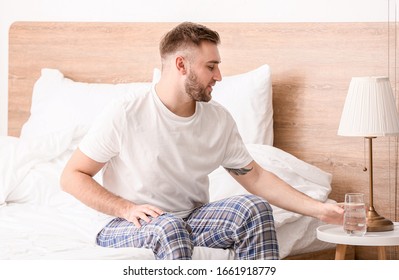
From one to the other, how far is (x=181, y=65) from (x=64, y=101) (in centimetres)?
118

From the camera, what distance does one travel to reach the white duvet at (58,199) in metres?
2.28

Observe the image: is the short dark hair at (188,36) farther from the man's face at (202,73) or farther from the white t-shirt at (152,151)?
the white t-shirt at (152,151)

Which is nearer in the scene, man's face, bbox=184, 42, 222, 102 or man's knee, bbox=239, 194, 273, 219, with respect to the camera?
man's knee, bbox=239, 194, 273, 219

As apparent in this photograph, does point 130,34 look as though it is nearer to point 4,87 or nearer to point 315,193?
point 4,87

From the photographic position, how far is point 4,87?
3760 mm

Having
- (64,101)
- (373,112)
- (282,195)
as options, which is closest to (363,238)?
(282,195)

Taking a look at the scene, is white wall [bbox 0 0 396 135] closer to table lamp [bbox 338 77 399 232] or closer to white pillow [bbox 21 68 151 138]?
white pillow [bbox 21 68 151 138]

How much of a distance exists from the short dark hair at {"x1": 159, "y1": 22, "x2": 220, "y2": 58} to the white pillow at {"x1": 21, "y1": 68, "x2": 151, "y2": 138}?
91cm

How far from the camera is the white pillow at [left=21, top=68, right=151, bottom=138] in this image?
327 cm

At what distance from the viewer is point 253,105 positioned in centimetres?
302

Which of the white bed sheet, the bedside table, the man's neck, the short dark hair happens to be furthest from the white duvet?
the short dark hair

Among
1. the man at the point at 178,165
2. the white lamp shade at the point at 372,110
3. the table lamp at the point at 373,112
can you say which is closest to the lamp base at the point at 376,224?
the table lamp at the point at 373,112
